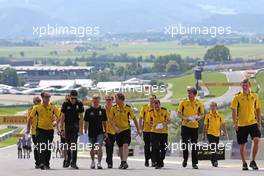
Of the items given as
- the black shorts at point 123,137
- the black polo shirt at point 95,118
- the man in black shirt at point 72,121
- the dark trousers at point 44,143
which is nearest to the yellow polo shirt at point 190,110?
the black shorts at point 123,137

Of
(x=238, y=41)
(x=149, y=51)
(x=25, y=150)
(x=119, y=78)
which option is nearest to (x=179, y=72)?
(x=119, y=78)

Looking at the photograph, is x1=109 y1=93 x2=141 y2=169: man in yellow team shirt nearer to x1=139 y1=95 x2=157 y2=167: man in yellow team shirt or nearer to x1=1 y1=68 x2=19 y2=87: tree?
x1=139 y1=95 x2=157 y2=167: man in yellow team shirt

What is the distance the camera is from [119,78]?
113500mm

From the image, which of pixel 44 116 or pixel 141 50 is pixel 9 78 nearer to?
pixel 141 50

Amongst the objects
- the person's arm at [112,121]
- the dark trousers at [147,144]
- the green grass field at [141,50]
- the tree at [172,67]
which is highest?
the green grass field at [141,50]

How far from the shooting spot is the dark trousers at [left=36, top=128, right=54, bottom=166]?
17.8 meters

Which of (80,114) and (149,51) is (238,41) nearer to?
(149,51)

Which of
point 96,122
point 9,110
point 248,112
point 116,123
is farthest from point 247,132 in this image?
point 9,110

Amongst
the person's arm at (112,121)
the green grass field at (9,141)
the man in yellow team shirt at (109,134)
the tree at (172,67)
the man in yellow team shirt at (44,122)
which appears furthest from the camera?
the tree at (172,67)

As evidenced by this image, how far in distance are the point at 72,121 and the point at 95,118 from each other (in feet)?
1.35

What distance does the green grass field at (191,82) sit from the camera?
8661 cm

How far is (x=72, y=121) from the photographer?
1775cm

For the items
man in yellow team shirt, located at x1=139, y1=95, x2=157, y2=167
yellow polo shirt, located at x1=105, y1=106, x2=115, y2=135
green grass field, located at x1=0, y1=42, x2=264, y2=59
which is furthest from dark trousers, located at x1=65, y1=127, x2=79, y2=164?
green grass field, located at x1=0, y1=42, x2=264, y2=59

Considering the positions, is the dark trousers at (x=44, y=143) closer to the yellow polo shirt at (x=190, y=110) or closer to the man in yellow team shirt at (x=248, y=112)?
the yellow polo shirt at (x=190, y=110)
